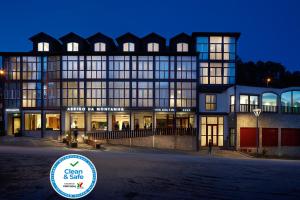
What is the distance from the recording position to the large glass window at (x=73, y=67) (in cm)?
4681

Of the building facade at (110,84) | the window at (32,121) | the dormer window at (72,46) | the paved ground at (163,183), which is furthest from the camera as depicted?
the dormer window at (72,46)

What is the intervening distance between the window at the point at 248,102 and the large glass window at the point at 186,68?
279 inches

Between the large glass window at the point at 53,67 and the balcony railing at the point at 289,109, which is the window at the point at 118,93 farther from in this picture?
the balcony railing at the point at 289,109

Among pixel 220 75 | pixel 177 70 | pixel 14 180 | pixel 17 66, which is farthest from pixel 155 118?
pixel 14 180

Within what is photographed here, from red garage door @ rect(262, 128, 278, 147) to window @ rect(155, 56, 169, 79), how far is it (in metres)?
14.1

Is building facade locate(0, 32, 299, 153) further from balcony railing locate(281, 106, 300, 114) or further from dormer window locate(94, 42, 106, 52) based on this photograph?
balcony railing locate(281, 106, 300, 114)

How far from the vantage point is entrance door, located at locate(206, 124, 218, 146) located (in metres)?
44.7

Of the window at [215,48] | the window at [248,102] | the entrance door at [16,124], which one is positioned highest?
the window at [215,48]

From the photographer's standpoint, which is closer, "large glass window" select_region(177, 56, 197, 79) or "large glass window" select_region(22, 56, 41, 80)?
"large glass window" select_region(177, 56, 197, 79)

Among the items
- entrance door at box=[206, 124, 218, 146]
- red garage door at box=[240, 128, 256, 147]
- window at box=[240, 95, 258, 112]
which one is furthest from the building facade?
red garage door at box=[240, 128, 256, 147]

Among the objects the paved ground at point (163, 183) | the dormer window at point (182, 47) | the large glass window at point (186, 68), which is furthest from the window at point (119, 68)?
the paved ground at point (163, 183)

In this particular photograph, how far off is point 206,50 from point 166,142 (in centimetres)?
1509

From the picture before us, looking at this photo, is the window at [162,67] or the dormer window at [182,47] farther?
the dormer window at [182,47]

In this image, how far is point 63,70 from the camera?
1843 inches
